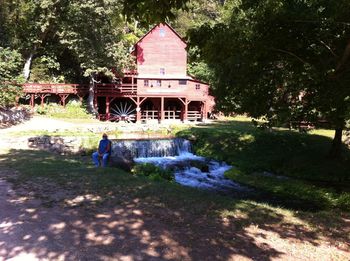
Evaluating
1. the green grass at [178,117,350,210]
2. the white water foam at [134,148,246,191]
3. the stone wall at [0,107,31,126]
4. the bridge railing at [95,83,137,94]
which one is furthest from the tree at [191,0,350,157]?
the bridge railing at [95,83,137,94]

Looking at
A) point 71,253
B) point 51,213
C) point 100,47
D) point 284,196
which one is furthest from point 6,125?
point 71,253

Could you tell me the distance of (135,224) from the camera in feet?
23.5

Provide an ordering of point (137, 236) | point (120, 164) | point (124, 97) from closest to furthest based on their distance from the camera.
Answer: point (137, 236), point (120, 164), point (124, 97)

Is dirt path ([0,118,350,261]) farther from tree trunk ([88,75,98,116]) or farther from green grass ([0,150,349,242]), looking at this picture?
tree trunk ([88,75,98,116])

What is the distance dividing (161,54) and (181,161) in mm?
21417

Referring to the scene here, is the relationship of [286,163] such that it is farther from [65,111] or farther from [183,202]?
[65,111]

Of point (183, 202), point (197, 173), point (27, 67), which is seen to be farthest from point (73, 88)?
point (183, 202)

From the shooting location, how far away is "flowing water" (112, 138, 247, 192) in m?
18.8

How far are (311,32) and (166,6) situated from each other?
21.7ft

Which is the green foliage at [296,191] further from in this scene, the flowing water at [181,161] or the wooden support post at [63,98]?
the wooden support post at [63,98]

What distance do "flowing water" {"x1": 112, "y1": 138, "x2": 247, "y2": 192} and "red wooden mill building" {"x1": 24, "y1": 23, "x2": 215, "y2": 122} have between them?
44.2 ft

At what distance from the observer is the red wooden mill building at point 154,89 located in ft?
129

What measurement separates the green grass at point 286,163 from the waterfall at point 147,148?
1.70 m

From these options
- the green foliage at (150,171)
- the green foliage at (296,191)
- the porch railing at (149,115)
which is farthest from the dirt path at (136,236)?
the porch railing at (149,115)
